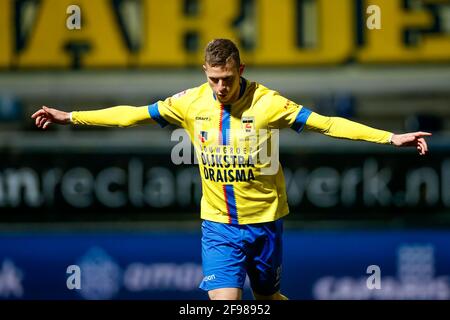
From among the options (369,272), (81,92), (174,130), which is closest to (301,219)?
(369,272)

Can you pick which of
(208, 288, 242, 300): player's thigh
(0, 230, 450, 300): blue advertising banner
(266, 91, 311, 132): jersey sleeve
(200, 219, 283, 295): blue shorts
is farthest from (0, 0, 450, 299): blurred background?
(208, 288, 242, 300): player's thigh

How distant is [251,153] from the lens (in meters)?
6.69

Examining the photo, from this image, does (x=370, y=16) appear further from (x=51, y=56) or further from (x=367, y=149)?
(x=51, y=56)

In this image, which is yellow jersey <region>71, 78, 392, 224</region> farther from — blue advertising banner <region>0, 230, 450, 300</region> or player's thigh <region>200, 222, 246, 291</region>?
blue advertising banner <region>0, 230, 450, 300</region>

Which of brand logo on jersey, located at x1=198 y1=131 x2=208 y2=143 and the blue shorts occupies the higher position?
brand logo on jersey, located at x1=198 y1=131 x2=208 y2=143

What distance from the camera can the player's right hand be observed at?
22.1 feet

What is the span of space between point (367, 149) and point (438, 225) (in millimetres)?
969

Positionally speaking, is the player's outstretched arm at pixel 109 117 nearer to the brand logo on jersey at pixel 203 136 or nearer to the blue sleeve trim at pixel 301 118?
the brand logo on jersey at pixel 203 136

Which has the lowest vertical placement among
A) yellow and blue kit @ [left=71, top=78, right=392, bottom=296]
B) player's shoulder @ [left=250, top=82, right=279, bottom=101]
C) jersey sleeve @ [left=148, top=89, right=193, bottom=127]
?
yellow and blue kit @ [left=71, top=78, right=392, bottom=296]

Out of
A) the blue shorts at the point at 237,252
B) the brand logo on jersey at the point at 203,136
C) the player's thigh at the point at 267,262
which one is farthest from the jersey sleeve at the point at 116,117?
the player's thigh at the point at 267,262

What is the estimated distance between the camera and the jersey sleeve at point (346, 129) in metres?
6.56

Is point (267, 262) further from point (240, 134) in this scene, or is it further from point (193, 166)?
point (193, 166)

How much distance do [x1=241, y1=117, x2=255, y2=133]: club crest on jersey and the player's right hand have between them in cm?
110
